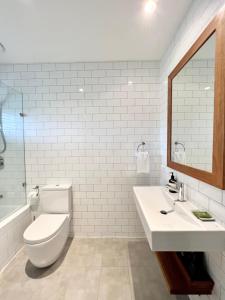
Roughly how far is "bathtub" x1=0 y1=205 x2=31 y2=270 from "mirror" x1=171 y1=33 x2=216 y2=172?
2.06m

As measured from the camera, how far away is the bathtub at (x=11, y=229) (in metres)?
1.99

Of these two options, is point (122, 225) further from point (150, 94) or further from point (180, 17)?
point (180, 17)

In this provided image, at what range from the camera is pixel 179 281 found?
4.41 feet

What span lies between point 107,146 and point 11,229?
158 cm

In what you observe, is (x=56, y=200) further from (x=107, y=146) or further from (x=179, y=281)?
(x=179, y=281)

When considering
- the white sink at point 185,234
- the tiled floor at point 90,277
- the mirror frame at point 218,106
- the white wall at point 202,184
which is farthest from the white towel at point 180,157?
the tiled floor at point 90,277

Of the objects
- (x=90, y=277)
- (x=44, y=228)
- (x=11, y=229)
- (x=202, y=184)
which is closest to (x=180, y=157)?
(x=202, y=184)

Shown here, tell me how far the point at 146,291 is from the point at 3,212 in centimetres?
188

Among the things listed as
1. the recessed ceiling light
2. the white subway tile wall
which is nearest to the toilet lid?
the white subway tile wall

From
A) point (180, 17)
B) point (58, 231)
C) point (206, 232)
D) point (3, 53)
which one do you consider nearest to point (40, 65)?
point (3, 53)

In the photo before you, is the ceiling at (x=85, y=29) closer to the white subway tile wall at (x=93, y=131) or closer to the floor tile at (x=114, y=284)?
the white subway tile wall at (x=93, y=131)

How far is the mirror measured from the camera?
1.22m

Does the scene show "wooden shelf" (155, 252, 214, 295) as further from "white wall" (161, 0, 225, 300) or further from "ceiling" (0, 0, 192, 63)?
"ceiling" (0, 0, 192, 63)

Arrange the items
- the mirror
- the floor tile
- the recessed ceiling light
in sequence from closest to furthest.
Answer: the mirror, the recessed ceiling light, the floor tile
